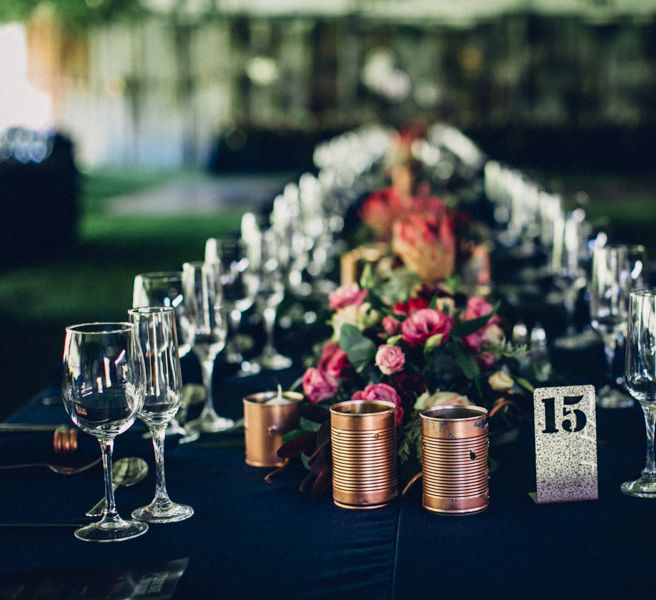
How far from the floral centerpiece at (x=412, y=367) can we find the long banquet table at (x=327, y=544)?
80 mm

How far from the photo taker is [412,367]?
1573 mm

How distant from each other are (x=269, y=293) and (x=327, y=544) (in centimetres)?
127

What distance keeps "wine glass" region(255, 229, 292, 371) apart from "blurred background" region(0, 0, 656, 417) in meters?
14.4

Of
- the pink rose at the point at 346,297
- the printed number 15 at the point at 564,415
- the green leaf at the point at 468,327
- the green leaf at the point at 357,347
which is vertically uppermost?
the pink rose at the point at 346,297

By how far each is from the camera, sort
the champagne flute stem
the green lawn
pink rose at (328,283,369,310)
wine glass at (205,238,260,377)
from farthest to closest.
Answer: the green lawn
wine glass at (205,238,260,377)
the champagne flute stem
pink rose at (328,283,369,310)

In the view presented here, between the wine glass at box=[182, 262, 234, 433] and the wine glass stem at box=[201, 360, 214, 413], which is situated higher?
the wine glass at box=[182, 262, 234, 433]

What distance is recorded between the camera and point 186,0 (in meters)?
22.3

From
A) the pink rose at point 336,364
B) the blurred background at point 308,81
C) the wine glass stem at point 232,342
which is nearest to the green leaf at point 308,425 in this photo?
the pink rose at point 336,364

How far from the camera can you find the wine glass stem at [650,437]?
4.55 ft

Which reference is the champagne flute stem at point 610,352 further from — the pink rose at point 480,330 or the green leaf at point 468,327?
the green leaf at point 468,327

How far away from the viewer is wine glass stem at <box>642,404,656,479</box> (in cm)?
139

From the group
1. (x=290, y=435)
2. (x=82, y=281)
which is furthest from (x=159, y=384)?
(x=82, y=281)

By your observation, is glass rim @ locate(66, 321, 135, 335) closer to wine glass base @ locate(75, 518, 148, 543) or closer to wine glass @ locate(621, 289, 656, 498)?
wine glass base @ locate(75, 518, 148, 543)

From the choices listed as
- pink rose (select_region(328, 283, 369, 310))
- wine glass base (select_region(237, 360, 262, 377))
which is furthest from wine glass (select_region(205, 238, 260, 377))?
pink rose (select_region(328, 283, 369, 310))
